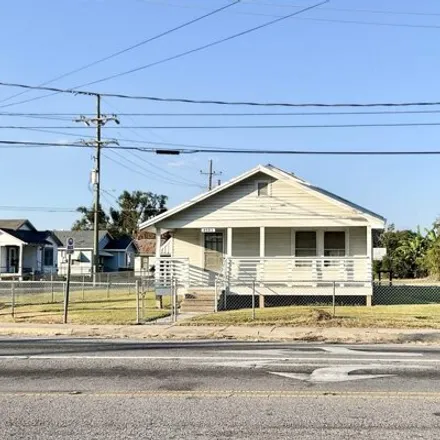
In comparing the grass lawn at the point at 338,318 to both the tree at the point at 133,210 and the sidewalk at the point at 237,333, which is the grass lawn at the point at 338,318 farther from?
the tree at the point at 133,210

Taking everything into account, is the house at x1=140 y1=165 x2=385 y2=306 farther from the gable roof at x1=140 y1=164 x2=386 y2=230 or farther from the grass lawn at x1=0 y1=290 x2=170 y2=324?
the grass lawn at x1=0 y1=290 x2=170 y2=324

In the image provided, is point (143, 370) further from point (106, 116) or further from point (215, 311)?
point (106, 116)

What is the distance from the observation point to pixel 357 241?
25062mm

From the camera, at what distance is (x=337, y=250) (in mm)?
25266

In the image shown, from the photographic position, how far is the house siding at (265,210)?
2394 cm

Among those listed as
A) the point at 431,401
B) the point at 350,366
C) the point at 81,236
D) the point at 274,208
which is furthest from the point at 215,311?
the point at 81,236

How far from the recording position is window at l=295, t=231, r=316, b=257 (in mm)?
25486

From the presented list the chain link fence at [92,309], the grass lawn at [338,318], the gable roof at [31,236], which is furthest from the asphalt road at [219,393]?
the gable roof at [31,236]

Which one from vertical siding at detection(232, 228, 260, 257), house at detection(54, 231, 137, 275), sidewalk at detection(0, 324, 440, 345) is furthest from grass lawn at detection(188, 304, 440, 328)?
house at detection(54, 231, 137, 275)

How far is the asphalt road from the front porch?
10.8 meters

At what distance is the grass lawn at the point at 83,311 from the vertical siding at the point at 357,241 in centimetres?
773

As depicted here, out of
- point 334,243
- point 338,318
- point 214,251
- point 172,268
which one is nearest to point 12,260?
point 214,251

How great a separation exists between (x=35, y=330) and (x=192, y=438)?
11787 millimetres

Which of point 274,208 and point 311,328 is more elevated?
A: point 274,208
